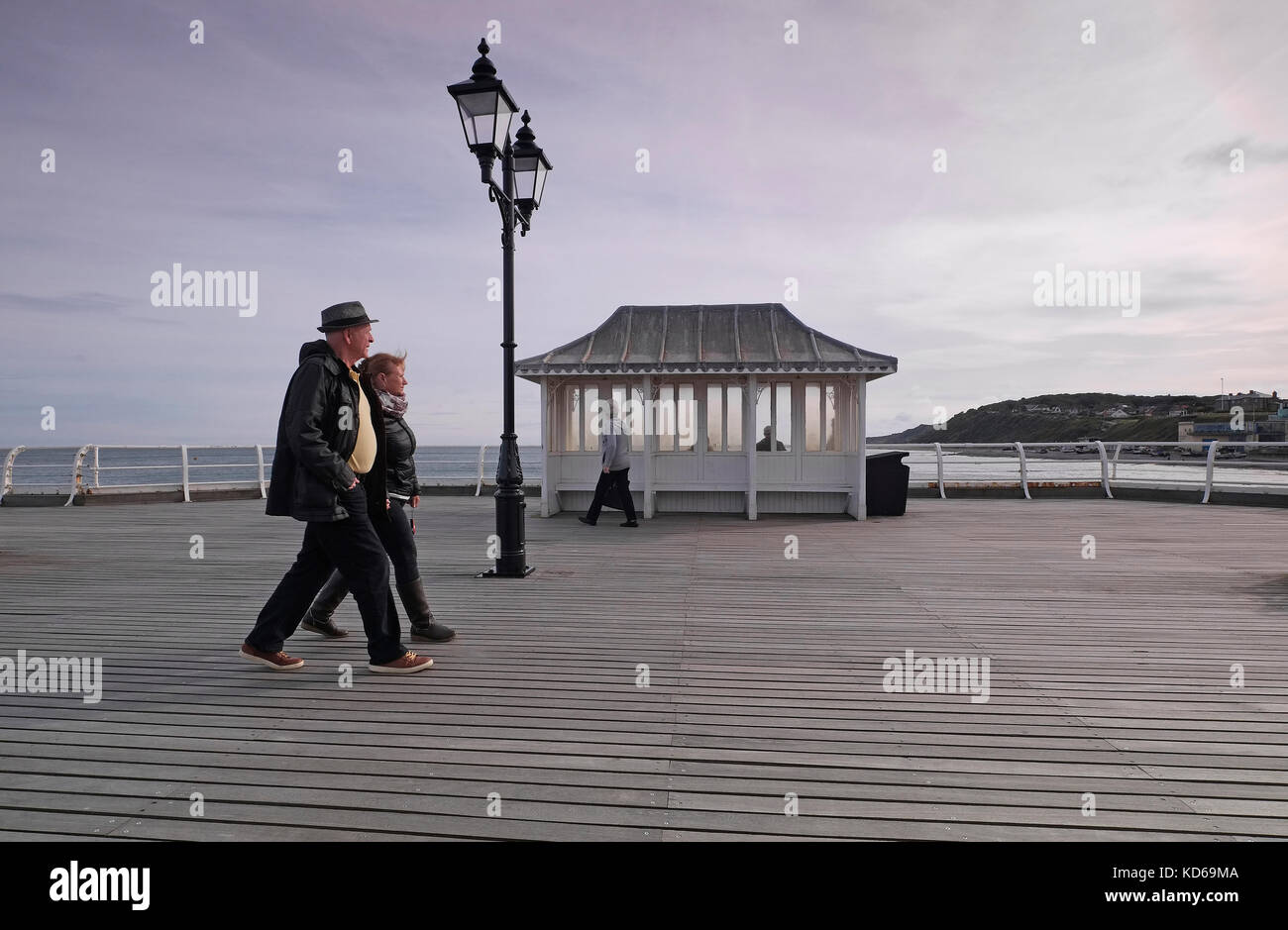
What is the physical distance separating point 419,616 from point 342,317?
1.93 metres

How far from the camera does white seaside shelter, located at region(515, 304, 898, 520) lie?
12141 mm

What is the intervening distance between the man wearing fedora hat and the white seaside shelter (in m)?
8.09

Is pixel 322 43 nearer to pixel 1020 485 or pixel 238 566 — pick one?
pixel 238 566

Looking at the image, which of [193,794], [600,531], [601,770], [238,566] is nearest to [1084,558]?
[600,531]

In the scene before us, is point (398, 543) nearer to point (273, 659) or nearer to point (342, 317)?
point (273, 659)

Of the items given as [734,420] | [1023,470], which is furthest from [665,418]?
[1023,470]

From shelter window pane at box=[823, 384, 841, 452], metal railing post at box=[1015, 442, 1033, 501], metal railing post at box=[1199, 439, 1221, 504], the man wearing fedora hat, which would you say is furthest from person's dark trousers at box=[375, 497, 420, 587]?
metal railing post at box=[1199, 439, 1221, 504]

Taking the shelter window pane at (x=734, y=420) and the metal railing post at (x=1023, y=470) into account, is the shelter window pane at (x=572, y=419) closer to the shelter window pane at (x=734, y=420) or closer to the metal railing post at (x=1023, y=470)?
the shelter window pane at (x=734, y=420)

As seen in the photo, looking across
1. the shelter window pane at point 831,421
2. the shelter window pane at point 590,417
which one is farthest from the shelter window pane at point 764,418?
the shelter window pane at point 590,417

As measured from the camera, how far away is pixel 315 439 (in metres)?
3.59

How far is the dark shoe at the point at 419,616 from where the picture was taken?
4590 millimetres

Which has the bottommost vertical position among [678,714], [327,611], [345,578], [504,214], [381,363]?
[678,714]

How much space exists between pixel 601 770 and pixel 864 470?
33.9 ft
